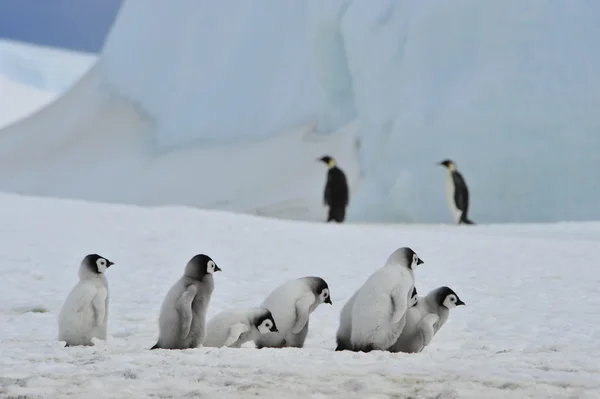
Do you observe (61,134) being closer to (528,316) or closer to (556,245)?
(556,245)

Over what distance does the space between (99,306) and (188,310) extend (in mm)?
367

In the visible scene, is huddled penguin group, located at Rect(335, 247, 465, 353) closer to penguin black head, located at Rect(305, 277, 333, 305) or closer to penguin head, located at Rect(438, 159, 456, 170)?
penguin black head, located at Rect(305, 277, 333, 305)

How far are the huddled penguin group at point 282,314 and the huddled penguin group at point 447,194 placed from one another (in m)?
7.49

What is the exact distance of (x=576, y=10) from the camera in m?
11.6

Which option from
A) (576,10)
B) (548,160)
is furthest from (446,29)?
(548,160)

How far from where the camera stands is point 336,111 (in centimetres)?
1592

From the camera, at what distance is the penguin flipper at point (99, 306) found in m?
3.12

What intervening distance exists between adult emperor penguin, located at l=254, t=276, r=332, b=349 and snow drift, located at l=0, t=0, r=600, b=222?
8.25 m

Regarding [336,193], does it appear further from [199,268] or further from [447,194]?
[199,268]

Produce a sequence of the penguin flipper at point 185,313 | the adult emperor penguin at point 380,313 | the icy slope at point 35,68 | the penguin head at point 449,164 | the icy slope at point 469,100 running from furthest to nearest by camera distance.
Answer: the icy slope at point 35,68 → the icy slope at point 469,100 → the penguin head at point 449,164 → the penguin flipper at point 185,313 → the adult emperor penguin at point 380,313

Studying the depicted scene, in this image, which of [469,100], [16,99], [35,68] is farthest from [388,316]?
[35,68]

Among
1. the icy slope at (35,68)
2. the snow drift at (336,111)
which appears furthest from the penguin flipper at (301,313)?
the icy slope at (35,68)

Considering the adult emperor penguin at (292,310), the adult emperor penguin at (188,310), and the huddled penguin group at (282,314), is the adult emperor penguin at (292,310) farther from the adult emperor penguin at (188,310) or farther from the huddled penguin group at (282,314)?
the adult emperor penguin at (188,310)

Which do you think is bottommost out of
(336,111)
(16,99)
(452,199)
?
(452,199)
